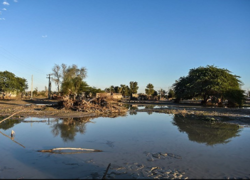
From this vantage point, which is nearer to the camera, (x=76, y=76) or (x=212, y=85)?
(x=212, y=85)

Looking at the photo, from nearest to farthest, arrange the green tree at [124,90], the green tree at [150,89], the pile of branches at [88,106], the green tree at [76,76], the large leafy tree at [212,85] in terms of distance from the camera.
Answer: the pile of branches at [88,106], the large leafy tree at [212,85], the green tree at [76,76], the green tree at [150,89], the green tree at [124,90]

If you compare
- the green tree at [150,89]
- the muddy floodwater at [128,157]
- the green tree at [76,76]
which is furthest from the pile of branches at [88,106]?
the green tree at [150,89]

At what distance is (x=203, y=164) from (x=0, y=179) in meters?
4.74

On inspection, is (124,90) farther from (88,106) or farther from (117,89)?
(88,106)

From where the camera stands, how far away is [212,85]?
100 ft

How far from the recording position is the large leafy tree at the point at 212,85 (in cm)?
3028

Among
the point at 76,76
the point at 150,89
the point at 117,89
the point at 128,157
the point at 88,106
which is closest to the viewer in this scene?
the point at 128,157

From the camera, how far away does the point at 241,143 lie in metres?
7.59

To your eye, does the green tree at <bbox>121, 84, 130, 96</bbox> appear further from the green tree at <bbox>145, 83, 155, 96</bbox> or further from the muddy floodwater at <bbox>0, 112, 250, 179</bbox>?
the muddy floodwater at <bbox>0, 112, 250, 179</bbox>

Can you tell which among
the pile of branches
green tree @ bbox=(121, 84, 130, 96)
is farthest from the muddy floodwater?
green tree @ bbox=(121, 84, 130, 96)

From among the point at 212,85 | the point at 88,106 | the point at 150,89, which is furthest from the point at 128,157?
the point at 150,89

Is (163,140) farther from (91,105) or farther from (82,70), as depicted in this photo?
(82,70)

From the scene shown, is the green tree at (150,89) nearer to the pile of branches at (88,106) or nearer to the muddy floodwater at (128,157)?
the pile of branches at (88,106)

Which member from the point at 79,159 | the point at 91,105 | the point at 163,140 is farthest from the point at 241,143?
the point at 91,105
